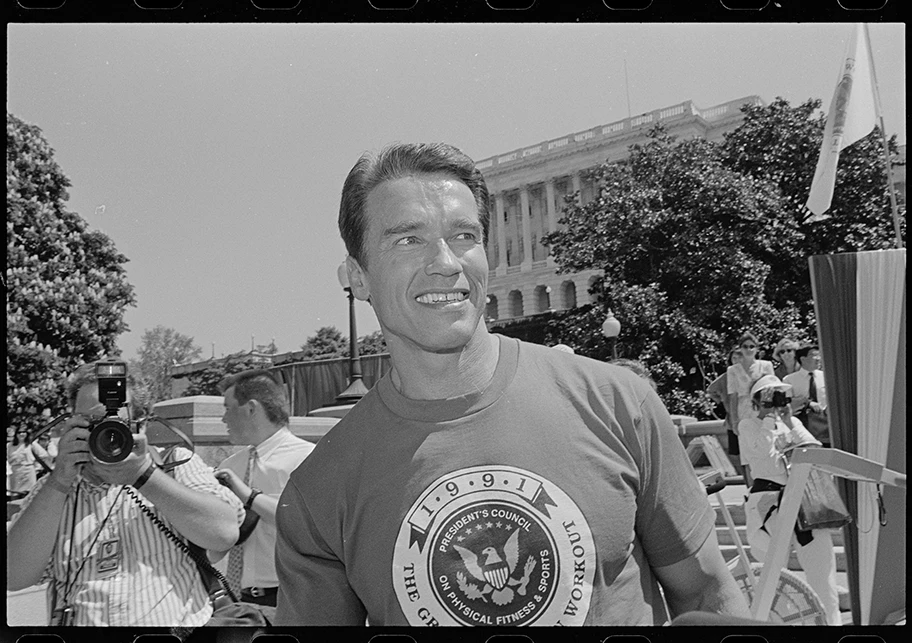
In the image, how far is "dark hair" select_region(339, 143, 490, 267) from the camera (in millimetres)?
1409

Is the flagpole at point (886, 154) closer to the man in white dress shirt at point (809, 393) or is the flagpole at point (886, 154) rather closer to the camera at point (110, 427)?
the man in white dress shirt at point (809, 393)

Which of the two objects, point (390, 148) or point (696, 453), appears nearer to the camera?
point (390, 148)

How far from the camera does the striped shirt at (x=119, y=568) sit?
1995 millimetres

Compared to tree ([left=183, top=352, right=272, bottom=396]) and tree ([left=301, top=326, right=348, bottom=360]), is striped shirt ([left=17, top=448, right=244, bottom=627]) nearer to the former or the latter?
tree ([left=301, top=326, right=348, bottom=360])

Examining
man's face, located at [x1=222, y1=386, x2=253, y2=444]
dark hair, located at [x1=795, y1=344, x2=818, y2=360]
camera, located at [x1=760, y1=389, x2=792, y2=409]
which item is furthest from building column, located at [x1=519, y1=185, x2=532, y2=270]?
camera, located at [x1=760, y1=389, x2=792, y2=409]

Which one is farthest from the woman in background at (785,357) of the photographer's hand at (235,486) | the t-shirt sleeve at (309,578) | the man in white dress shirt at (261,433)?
the t-shirt sleeve at (309,578)

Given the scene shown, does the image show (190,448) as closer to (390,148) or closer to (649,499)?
(390,148)

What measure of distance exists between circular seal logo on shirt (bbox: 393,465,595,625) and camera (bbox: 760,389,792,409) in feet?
9.32

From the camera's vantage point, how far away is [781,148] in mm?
2848

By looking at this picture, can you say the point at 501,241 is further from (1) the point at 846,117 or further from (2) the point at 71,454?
(2) the point at 71,454
